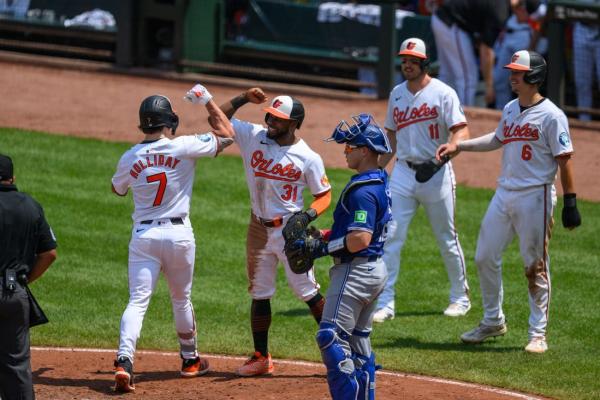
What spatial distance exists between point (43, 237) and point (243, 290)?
3.83 m

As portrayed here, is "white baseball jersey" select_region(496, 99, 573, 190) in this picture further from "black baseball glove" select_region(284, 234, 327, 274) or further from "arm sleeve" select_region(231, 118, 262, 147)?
"black baseball glove" select_region(284, 234, 327, 274)

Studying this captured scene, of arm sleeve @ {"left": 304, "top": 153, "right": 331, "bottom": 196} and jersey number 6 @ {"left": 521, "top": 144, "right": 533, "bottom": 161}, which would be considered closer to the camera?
arm sleeve @ {"left": 304, "top": 153, "right": 331, "bottom": 196}

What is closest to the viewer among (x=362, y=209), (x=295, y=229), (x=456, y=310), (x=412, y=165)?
(x=362, y=209)

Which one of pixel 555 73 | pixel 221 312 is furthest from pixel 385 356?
pixel 555 73

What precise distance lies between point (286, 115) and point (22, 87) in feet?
33.2

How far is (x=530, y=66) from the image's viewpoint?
26.5 feet

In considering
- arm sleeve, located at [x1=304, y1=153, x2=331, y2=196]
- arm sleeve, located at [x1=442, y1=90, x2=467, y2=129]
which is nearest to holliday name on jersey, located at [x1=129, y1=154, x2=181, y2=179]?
arm sleeve, located at [x1=304, y1=153, x2=331, y2=196]

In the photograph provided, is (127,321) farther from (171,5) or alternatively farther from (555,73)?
(171,5)

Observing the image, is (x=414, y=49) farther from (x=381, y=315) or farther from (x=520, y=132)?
(x=381, y=315)

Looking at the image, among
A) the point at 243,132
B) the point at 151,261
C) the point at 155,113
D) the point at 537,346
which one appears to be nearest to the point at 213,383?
the point at 151,261

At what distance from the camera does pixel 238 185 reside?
13.1 metres

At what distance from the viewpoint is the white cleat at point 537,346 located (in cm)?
843

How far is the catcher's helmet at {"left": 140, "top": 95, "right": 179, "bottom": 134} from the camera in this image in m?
7.29

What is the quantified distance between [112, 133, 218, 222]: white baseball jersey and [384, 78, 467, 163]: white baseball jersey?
7.38 ft
